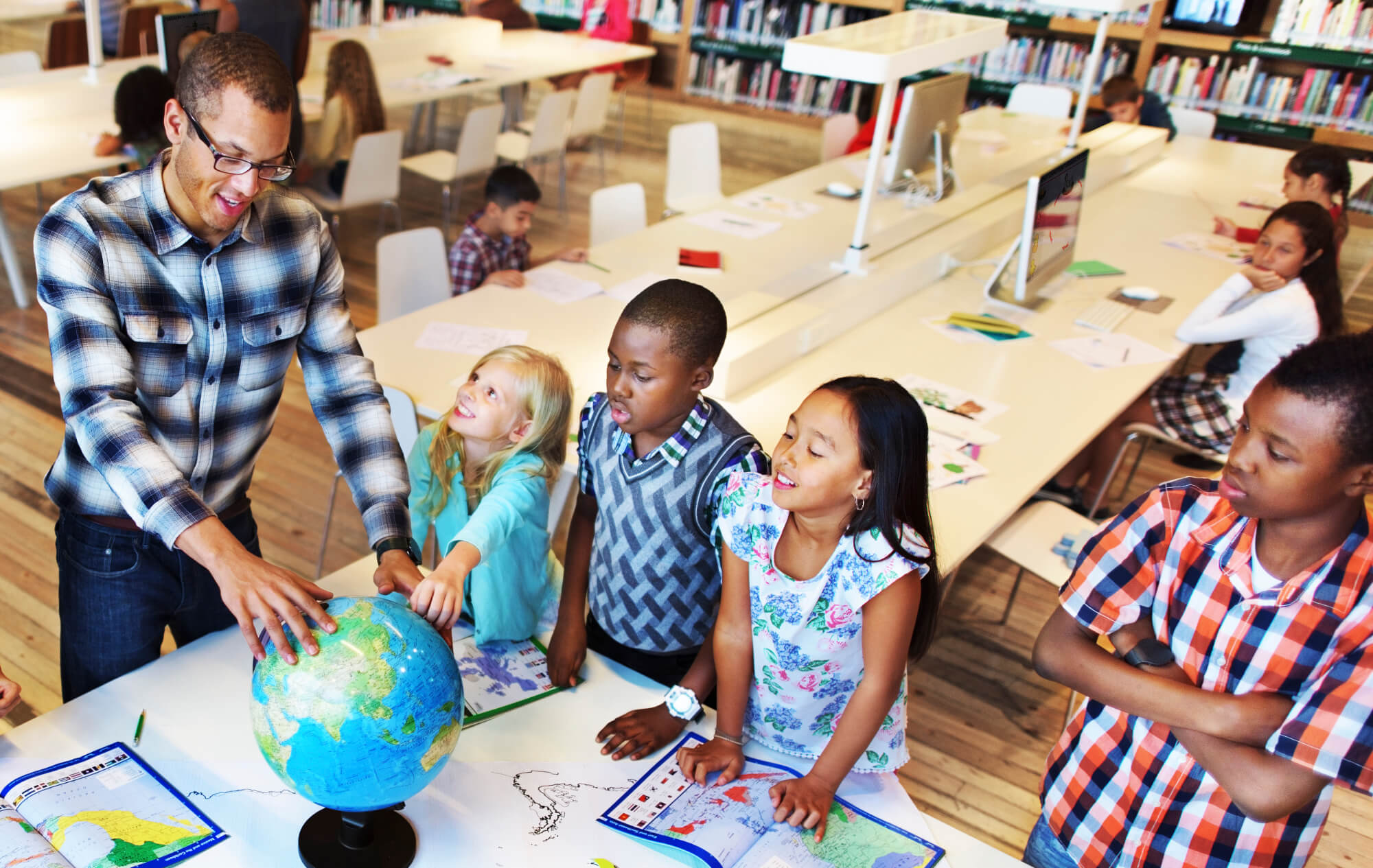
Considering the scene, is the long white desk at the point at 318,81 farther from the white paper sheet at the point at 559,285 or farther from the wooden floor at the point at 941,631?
the white paper sheet at the point at 559,285

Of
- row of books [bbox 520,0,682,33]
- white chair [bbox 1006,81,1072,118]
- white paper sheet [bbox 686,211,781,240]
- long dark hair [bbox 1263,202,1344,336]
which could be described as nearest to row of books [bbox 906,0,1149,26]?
white chair [bbox 1006,81,1072,118]

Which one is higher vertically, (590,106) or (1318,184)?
(1318,184)

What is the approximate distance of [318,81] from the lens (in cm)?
606

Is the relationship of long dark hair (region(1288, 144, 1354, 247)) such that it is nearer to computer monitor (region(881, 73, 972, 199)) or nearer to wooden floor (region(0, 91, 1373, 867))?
wooden floor (region(0, 91, 1373, 867))

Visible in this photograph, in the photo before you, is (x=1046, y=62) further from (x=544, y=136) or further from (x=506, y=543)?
(x=506, y=543)

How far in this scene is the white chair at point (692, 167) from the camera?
5.14 meters

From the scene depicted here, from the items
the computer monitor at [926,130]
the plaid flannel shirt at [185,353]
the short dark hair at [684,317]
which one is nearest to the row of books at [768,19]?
the computer monitor at [926,130]

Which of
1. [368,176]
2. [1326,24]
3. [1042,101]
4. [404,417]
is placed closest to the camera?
[404,417]

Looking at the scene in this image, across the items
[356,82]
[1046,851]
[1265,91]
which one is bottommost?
[1046,851]

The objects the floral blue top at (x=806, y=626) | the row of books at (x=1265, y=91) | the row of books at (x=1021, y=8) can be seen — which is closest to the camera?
the floral blue top at (x=806, y=626)

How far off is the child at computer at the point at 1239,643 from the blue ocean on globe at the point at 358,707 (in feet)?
2.95

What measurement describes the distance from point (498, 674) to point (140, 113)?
3627mm

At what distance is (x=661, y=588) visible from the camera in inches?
77.3

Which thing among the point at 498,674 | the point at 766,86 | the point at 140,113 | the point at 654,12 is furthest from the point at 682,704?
the point at 654,12
